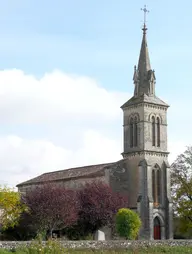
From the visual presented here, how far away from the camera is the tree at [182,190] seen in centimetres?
6825

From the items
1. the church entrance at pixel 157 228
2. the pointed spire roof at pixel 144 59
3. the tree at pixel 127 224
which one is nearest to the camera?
the tree at pixel 127 224

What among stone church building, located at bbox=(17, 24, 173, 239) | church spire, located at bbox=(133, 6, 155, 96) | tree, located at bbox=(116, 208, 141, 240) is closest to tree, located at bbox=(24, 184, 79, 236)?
tree, located at bbox=(116, 208, 141, 240)

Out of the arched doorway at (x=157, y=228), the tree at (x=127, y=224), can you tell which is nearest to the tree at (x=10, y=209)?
the tree at (x=127, y=224)

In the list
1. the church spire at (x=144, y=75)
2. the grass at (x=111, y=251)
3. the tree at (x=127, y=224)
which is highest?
the church spire at (x=144, y=75)

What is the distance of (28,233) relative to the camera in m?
57.8

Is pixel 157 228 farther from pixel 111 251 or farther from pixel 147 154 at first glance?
pixel 111 251

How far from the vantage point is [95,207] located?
59.0 meters

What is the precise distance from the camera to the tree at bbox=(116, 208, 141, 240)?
5641cm

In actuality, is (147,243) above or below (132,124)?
below

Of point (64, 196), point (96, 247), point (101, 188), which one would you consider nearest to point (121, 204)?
point (101, 188)

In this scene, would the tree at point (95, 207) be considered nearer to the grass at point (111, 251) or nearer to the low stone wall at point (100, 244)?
the low stone wall at point (100, 244)

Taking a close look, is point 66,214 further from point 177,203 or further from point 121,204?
point 177,203

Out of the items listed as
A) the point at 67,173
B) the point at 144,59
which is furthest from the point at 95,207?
the point at 144,59

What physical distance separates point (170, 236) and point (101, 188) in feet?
33.9
